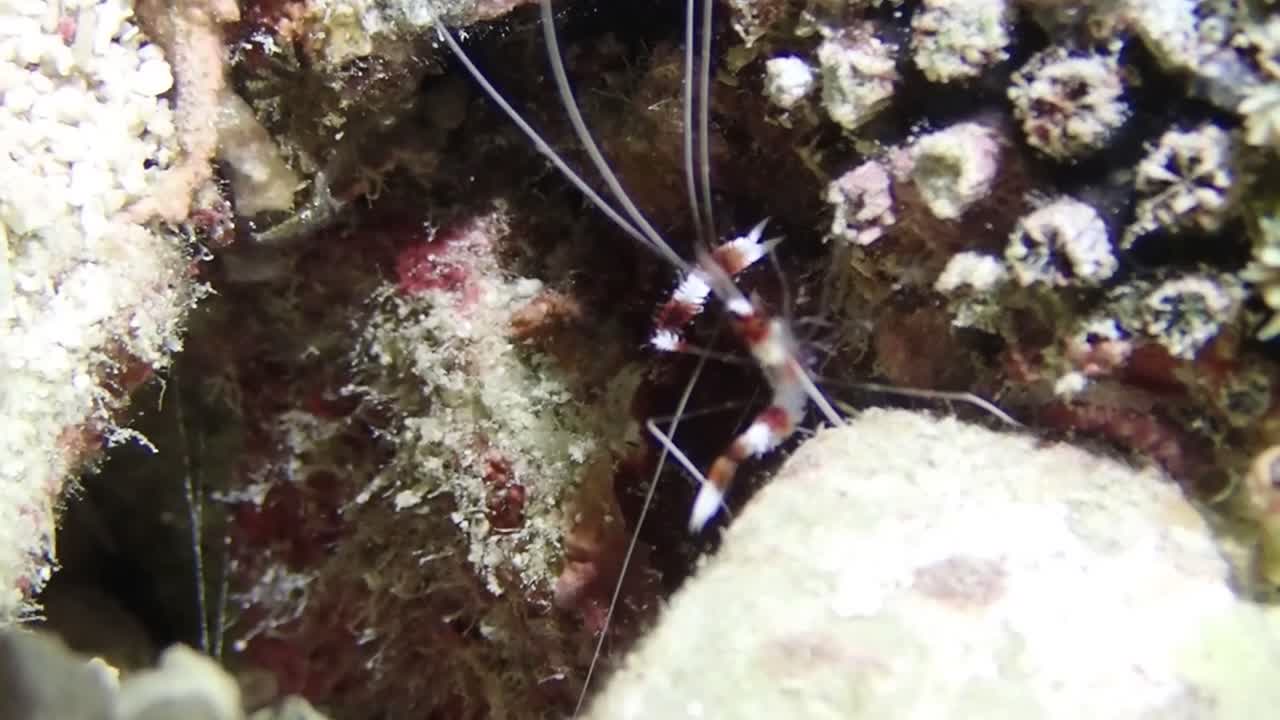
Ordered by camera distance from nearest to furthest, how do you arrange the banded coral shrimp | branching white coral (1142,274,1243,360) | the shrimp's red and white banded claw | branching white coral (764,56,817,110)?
branching white coral (1142,274,1243,360), branching white coral (764,56,817,110), the banded coral shrimp, the shrimp's red and white banded claw

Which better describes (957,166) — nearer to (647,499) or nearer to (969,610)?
(969,610)

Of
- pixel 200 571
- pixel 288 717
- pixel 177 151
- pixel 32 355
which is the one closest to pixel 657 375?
pixel 177 151

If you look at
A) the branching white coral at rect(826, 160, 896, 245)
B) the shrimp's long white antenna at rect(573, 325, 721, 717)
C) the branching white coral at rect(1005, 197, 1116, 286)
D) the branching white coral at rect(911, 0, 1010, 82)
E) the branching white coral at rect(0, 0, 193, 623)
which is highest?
the branching white coral at rect(0, 0, 193, 623)

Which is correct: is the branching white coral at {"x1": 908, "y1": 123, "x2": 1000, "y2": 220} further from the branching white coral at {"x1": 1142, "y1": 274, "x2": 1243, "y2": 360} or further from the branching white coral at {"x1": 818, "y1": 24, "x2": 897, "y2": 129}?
the branching white coral at {"x1": 1142, "y1": 274, "x2": 1243, "y2": 360}

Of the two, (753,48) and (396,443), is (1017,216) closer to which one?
(753,48)

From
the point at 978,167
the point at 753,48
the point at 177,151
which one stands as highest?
A: the point at 177,151

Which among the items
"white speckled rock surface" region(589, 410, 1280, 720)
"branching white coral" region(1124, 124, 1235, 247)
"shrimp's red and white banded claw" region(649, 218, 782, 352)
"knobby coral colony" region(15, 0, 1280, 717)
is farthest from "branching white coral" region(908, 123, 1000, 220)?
"shrimp's red and white banded claw" region(649, 218, 782, 352)

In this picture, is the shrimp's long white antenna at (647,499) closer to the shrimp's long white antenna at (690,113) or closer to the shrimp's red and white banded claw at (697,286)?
the shrimp's red and white banded claw at (697,286)
